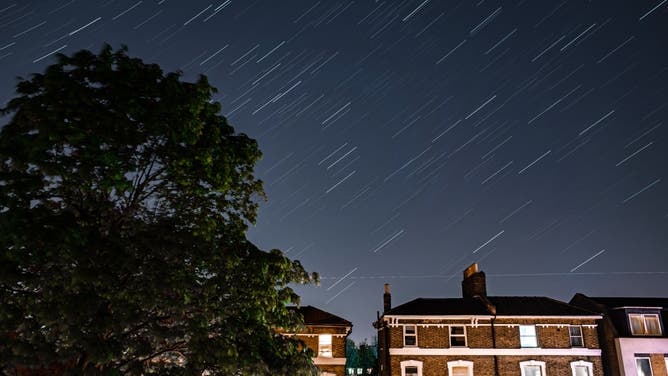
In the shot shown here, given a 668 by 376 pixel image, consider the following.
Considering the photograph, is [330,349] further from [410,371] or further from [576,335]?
[576,335]

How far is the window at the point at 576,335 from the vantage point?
3397 centimetres

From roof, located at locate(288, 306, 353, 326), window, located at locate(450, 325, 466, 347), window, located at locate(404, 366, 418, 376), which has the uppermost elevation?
roof, located at locate(288, 306, 353, 326)

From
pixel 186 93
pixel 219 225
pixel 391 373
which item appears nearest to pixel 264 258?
pixel 219 225

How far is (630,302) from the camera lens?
37438mm

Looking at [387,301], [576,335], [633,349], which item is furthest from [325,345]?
[633,349]

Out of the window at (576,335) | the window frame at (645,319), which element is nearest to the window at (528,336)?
the window at (576,335)

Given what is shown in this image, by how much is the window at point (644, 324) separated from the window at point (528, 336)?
752 centimetres

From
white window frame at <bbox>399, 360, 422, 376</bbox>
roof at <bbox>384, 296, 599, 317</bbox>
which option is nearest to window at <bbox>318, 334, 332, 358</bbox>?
roof at <bbox>384, 296, 599, 317</bbox>

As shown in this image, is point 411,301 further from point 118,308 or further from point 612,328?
point 118,308

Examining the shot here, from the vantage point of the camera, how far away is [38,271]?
9.82 m

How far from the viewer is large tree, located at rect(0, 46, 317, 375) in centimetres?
907

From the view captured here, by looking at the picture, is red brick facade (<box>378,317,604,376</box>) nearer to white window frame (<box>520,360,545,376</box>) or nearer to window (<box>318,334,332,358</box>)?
white window frame (<box>520,360,545,376</box>)

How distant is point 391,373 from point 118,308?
89.8ft

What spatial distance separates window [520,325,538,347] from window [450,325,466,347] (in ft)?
13.5
